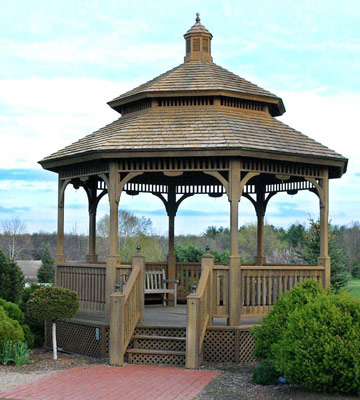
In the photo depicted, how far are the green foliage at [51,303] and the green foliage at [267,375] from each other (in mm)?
4075

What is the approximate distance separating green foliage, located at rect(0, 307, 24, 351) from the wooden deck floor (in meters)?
1.40

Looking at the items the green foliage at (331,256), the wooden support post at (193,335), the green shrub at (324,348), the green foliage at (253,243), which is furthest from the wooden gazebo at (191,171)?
the green foliage at (253,243)

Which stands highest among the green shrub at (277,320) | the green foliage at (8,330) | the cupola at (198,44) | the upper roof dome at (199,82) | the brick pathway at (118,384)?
the cupola at (198,44)

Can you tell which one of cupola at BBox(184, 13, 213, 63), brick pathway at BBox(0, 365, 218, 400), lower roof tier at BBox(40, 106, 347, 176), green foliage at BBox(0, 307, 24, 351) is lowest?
brick pathway at BBox(0, 365, 218, 400)

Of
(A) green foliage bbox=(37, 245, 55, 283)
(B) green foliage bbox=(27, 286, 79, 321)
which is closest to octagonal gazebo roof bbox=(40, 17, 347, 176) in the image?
(B) green foliage bbox=(27, 286, 79, 321)

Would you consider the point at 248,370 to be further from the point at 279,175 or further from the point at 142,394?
the point at 279,175

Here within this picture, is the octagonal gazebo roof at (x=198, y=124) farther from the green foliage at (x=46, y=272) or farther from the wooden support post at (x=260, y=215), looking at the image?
the green foliage at (x=46, y=272)

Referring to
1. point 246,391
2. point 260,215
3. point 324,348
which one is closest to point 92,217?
point 260,215

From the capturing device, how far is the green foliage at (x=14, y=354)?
1102 centimetres

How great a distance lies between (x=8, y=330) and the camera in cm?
1137

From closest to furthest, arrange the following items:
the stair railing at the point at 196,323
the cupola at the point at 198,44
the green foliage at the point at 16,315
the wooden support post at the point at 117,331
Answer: the stair railing at the point at 196,323 < the wooden support post at the point at 117,331 < the green foliage at the point at 16,315 < the cupola at the point at 198,44

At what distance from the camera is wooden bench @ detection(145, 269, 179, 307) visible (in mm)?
15264

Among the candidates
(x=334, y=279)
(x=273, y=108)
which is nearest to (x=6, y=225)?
(x=334, y=279)

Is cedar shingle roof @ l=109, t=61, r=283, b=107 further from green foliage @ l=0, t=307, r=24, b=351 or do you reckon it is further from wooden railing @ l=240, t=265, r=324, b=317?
green foliage @ l=0, t=307, r=24, b=351
